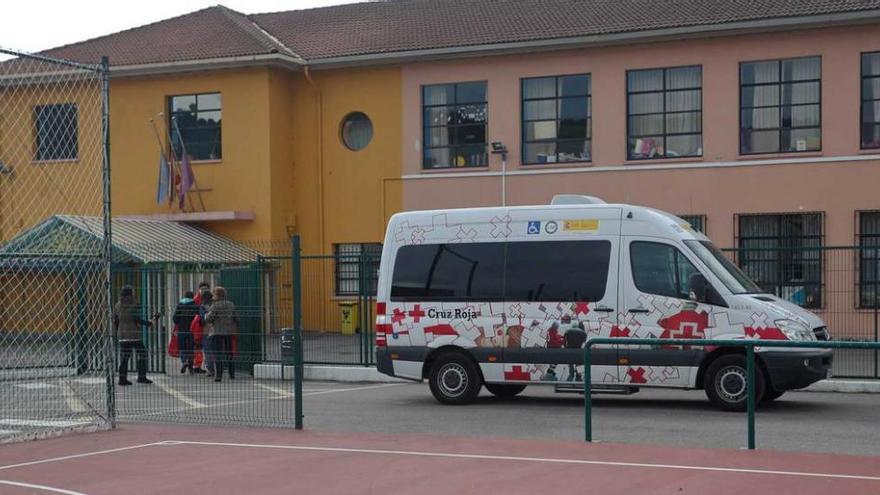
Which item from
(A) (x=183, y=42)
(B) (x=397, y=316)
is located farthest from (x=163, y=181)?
(B) (x=397, y=316)

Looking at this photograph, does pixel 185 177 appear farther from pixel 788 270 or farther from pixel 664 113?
pixel 788 270

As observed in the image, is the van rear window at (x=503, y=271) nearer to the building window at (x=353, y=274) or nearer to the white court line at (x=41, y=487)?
the building window at (x=353, y=274)

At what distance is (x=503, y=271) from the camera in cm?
1622

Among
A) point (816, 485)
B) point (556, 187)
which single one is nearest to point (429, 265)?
point (816, 485)

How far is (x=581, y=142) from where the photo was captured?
29.0 m

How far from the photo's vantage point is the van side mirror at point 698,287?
15148mm

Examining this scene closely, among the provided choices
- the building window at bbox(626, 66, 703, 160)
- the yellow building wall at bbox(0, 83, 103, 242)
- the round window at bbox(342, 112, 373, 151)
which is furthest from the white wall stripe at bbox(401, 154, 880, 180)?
the yellow building wall at bbox(0, 83, 103, 242)

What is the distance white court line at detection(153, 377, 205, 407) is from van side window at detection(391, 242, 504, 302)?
10.5ft

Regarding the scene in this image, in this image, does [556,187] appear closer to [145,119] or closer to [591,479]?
[145,119]

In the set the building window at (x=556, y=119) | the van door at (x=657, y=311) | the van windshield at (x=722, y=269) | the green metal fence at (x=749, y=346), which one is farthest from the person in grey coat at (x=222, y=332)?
the building window at (x=556, y=119)

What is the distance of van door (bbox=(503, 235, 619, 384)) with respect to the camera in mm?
15586

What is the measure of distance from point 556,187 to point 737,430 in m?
16.5

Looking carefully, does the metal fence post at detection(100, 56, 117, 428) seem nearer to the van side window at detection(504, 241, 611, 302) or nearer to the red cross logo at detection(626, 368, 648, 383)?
the van side window at detection(504, 241, 611, 302)

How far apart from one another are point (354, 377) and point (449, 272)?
16.2 feet
